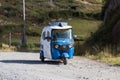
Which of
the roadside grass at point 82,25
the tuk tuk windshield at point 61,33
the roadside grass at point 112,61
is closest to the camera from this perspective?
the roadside grass at point 112,61

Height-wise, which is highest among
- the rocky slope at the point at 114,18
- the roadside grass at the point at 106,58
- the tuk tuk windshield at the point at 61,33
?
the tuk tuk windshield at the point at 61,33

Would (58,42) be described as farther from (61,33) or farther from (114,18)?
(114,18)

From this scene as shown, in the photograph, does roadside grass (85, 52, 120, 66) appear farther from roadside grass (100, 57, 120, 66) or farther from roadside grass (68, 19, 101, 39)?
roadside grass (68, 19, 101, 39)

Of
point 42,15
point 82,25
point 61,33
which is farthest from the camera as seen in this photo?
point 42,15

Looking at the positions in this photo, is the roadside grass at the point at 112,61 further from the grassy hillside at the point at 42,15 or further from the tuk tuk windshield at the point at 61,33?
the grassy hillside at the point at 42,15

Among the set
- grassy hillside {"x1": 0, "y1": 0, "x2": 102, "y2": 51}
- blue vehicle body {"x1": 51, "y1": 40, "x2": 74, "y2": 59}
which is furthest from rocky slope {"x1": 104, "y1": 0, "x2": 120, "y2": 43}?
grassy hillside {"x1": 0, "y1": 0, "x2": 102, "y2": 51}

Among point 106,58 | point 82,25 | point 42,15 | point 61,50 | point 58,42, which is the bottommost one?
point 82,25

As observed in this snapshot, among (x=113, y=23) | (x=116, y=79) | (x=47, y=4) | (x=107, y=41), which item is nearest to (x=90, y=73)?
(x=116, y=79)

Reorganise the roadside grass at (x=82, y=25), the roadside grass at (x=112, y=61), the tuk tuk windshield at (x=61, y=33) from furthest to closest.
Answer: the roadside grass at (x=82, y=25), the tuk tuk windshield at (x=61, y=33), the roadside grass at (x=112, y=61)

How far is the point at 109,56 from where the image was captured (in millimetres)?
36594

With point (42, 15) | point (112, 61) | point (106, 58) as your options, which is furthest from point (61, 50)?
point (42, 15)

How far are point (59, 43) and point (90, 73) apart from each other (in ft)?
21.1

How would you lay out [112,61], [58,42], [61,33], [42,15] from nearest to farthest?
[58,42], [61,33], [112,61], [42,15]

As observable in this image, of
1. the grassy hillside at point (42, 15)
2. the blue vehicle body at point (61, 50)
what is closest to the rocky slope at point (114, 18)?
the blue vehicle body at point (61, 50)
